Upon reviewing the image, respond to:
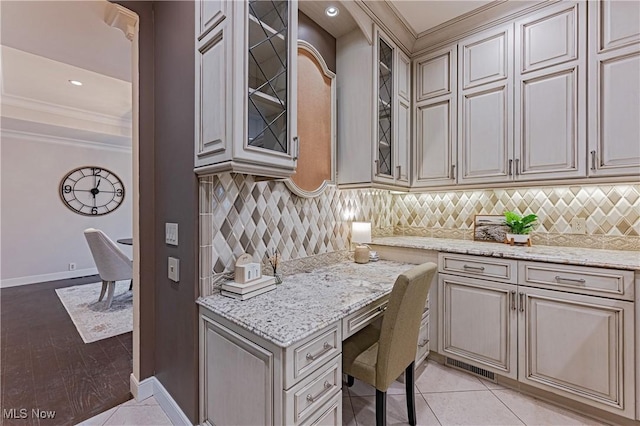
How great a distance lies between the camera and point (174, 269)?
1.71 meters

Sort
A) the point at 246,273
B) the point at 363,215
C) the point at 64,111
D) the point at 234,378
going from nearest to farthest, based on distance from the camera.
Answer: the point at 234,378 < the point at 246,273 < the point at 363,215 < the point at 64,111

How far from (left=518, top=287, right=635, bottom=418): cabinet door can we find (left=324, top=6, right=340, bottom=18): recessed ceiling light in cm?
249

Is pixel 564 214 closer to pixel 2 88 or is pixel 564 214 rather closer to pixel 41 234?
pixel 2 88

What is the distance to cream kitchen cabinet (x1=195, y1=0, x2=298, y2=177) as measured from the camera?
4.33ft

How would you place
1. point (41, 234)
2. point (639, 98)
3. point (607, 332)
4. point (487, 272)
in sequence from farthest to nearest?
point (41, 234)
point (487, 272)
point (639, 98)
point (607, 332)

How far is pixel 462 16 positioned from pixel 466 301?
242 centimetres

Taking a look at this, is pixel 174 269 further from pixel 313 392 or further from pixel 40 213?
pixel 40 213

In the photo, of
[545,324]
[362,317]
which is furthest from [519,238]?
[362,317]

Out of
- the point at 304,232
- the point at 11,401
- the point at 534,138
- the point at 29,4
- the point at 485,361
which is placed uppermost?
the point at 29,4

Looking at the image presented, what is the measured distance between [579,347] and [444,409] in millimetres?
957

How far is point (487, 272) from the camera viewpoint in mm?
2123

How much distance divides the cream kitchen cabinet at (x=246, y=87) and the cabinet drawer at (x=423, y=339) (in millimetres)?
1645

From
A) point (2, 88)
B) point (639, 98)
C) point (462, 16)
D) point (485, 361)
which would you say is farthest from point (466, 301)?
point (2, 88)

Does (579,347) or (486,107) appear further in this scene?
(486,107)
